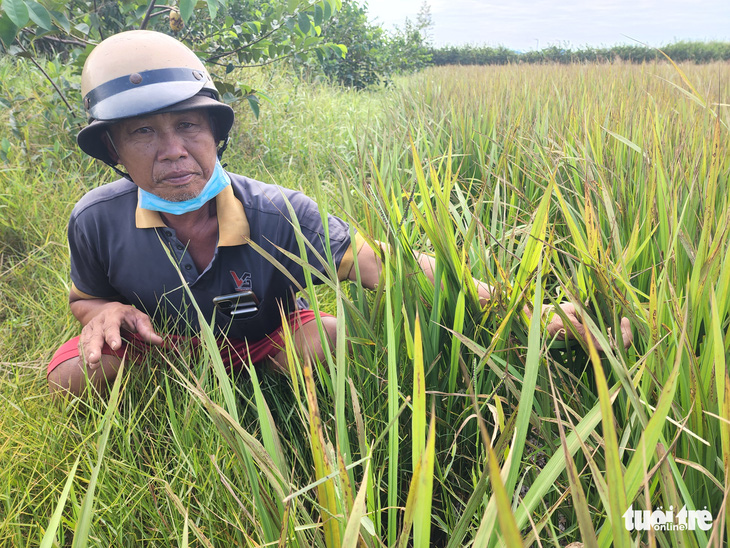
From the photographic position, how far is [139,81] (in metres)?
1.35

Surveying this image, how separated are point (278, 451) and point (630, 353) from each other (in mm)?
672

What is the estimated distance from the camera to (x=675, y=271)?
943mm

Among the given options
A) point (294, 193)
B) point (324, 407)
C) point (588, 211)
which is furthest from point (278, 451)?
point (294, 193)

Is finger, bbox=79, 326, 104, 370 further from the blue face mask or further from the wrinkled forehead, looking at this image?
the wrinkled forehead

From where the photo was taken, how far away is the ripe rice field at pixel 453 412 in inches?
22.2

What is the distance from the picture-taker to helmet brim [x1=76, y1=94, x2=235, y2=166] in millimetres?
1378

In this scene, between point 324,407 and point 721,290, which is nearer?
point 721,290

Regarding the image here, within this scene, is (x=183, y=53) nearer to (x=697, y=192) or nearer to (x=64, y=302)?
(x=64, y=302)

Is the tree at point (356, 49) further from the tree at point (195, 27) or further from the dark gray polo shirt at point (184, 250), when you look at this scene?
the dark gray polo shirt at point (184, 250)

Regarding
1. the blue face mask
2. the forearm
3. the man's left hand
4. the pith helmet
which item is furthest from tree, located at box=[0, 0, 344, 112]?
the man's left hand

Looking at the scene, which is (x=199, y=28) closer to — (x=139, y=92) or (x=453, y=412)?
(x=139, y=92)

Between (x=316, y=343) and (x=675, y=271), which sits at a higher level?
(x=675, y=271)

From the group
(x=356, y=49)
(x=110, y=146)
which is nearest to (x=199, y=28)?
(x=110, y=146)

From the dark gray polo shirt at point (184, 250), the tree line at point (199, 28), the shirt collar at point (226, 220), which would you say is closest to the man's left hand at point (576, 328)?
the dark gray polo shirt at point (184, 250)
